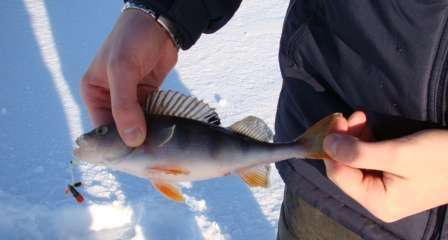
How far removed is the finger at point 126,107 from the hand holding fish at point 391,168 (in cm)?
44

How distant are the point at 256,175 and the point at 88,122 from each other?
6.26 ft

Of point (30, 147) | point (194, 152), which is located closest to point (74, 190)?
point (30, 147)

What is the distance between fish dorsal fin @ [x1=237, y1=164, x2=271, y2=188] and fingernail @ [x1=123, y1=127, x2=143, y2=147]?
26 cm

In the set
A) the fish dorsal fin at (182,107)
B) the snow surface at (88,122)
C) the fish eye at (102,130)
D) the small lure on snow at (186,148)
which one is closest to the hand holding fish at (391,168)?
the small lure on snow at (186,148)

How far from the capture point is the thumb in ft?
3.12

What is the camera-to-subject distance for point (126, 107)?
1137 millimetres

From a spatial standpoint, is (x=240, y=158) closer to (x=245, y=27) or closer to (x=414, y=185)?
(x=414, y=185)

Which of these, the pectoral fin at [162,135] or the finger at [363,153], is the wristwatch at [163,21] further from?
the finger at [363,153]

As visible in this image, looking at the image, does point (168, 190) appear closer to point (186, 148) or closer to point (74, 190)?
point (186, 148)

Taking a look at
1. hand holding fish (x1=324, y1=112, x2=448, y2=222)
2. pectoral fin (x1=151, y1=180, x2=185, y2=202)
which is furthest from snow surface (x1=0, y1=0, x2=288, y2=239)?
hand holding fish (x1=324, y1=112, x2=448, y2=222)

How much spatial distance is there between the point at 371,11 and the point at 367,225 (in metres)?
0.54

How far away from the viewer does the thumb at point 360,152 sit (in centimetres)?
95

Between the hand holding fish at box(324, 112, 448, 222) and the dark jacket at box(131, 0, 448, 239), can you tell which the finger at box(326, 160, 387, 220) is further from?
the dark jacket at box(131, 0, 448, 239)

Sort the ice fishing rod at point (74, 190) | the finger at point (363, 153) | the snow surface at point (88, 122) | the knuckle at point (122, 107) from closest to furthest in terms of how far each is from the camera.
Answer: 1. the finger at point (363, 153)
2. the knuckle at point (122, 107)
3. the ice fishing rod at point (74, 190)
4. the snow surface at point (88, 122)
